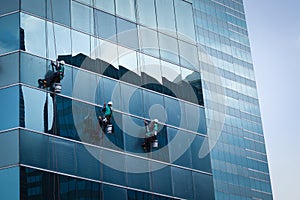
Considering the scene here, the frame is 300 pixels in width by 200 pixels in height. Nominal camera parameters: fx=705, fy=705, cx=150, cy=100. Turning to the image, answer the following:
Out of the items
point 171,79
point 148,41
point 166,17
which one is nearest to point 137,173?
point 171,79

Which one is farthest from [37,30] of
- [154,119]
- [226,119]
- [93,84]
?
[226,119]

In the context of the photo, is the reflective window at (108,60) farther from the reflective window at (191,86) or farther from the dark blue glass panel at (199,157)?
the dark blue glass panel at (199,157)

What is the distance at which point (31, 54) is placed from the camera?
33.5 meters

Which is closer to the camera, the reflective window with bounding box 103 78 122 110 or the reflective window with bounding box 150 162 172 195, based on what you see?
the reflective window with bounding box 103 78 122 110

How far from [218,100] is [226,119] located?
4541mm

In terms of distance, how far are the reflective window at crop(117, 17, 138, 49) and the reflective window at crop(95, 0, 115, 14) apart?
69cm

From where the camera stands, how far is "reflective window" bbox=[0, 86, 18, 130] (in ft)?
104

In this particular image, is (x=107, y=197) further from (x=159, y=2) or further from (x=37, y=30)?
(x=159, y=2)

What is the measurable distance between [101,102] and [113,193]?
187 inches

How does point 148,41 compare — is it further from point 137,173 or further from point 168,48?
point 137,173

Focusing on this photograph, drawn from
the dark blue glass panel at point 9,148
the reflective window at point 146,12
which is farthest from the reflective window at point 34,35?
the reflective window at point 146,12

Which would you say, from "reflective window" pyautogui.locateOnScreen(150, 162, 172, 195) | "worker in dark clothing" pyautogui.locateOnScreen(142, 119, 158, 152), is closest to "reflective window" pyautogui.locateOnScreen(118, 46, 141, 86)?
"worker in dark clothing" pyautogui.locateOnScreen(142, 119, 158, 152)

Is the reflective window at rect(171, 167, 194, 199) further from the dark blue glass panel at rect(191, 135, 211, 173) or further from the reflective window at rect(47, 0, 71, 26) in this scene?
the reflective window at rect(47, 0, 71, 26)

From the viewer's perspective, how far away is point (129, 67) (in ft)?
126
